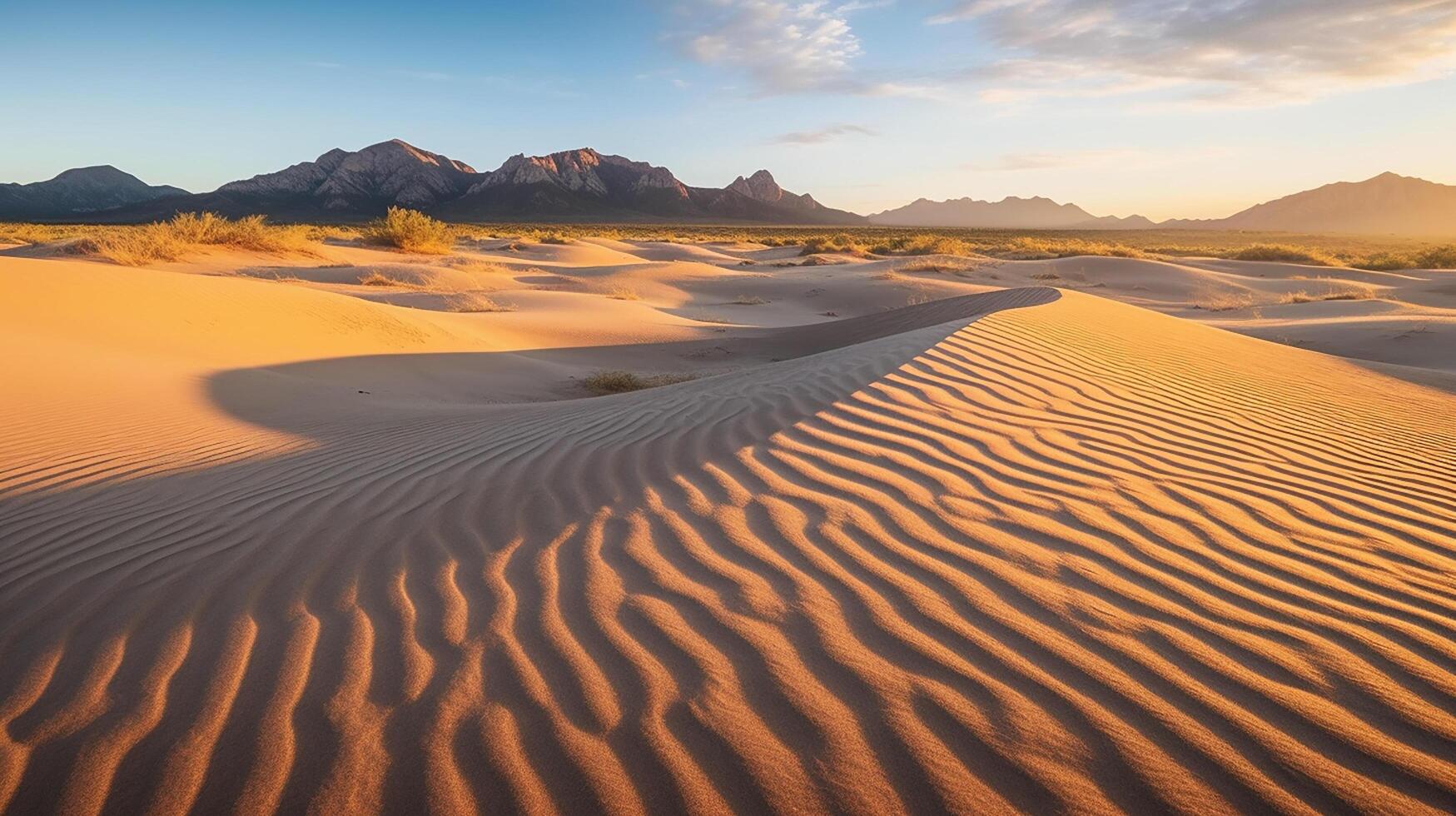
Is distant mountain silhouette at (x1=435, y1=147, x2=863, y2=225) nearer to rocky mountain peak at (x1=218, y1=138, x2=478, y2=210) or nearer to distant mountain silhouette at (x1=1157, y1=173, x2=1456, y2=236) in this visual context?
rocky mountain peak at (x1=218, y1=138, x2=478, y2=210)

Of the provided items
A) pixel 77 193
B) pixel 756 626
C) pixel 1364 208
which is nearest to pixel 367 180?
pixel 77 193

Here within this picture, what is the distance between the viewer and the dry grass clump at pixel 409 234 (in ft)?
79.3

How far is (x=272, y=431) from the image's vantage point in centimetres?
486

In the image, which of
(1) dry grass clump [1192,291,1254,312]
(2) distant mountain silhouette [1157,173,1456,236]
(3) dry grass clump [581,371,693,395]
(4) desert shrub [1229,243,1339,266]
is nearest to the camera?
(3) dry grass clump [581,371,693,395]

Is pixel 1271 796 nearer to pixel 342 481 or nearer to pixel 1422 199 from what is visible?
pixel 342 481

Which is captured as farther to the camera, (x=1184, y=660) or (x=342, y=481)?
(x=342, y=481)

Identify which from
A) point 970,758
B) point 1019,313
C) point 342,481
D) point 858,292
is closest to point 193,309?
point 342,481

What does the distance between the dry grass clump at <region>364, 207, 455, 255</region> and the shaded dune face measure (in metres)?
22.4

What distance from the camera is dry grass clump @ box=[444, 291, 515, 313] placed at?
13.9m

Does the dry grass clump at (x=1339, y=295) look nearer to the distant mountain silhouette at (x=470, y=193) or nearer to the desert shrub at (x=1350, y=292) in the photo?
the desert shrub at (x=1350, y=292)

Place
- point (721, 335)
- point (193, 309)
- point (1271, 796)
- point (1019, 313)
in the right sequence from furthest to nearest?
1. point (721, 335)
2. point (193, 309)
3. point (1019, 313)
4. point (1271, 796)

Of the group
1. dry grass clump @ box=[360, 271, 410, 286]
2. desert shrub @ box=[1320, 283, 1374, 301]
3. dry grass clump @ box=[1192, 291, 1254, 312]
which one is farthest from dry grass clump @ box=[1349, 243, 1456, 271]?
dry grass clump @ box=[360, 271, 410, 286]

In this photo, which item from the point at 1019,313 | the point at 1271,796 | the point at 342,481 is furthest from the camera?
the point at 1019,313

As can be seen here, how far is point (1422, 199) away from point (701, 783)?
230 metres
